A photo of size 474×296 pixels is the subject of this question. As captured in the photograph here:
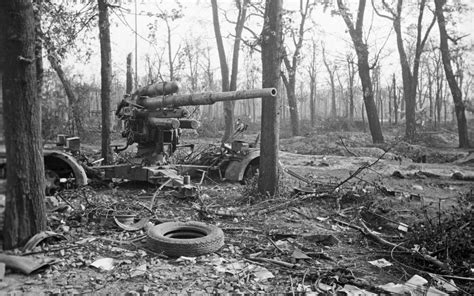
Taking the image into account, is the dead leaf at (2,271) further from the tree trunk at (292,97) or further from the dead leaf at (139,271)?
the tree trunk at (292,97)

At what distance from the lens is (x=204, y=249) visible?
491 centimetres

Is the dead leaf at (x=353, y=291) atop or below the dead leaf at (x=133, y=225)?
below

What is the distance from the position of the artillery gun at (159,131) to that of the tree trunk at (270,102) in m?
1.51

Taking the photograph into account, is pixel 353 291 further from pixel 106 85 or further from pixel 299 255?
pixel 106 85

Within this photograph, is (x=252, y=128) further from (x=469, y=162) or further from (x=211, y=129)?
(x=469, y=162)

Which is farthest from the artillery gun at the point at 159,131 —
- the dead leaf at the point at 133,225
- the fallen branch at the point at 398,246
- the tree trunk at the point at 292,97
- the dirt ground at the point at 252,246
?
the tree trunk at the point at 292,97

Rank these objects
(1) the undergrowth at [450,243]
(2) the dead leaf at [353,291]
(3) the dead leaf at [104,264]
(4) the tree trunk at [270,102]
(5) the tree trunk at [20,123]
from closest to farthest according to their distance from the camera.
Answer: (2) the dead leaf at [353,291] → (3) the dead leaf at [104,264] → (1) the undergrowth at [450,243] → (5) the tree trunk at [20,123] → (4) the tree trunk at [270,102]

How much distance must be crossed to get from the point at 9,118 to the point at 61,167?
3.64 m

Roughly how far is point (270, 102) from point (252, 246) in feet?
10.2

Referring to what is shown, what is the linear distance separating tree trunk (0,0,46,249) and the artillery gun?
12.2ft

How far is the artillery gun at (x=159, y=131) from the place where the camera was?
880 cm

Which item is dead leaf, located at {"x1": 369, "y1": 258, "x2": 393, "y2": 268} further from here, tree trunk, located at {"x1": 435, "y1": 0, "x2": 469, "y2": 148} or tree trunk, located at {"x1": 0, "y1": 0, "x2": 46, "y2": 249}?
tree trunk, located at {"x1": 435, "y1": 0, "x2": 469, "y2": 148}

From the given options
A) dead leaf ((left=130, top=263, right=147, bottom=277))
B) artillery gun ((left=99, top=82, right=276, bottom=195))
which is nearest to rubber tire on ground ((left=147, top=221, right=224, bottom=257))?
dead leaf ((left=130, top=263, right=147, bottom=277))

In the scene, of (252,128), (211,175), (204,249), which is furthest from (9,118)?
(252,128)
